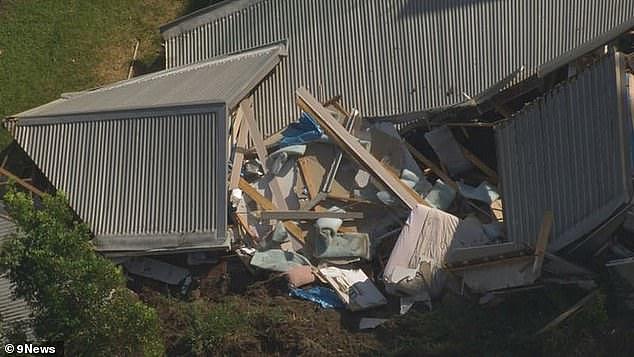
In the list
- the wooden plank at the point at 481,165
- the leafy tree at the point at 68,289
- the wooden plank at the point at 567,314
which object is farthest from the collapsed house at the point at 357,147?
the leafy tree at the point at 68,289

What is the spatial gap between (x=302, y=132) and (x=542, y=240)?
4.75 meters

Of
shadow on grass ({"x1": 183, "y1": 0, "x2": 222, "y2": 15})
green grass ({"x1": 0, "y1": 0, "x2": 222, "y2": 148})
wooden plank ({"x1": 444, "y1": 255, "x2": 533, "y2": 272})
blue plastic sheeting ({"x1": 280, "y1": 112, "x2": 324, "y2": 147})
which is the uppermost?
shadow on grass ({"x1": 183, "y1": 0, "x2": 222, "y2": 15})

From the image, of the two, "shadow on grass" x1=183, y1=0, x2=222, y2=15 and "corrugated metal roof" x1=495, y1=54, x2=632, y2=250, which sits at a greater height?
"shadow on grass" x1=183, y1=0, x2=222, y2=15

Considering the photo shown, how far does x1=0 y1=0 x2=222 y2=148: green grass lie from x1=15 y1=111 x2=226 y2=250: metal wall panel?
310cm

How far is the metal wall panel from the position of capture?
643 inches

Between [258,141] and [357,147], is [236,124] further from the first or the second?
[357,147]

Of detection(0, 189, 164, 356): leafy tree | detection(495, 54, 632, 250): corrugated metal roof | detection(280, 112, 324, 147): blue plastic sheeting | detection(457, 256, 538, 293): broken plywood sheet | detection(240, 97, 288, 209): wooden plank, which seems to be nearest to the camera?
detection(0, 189, 164, 356): leafy tree

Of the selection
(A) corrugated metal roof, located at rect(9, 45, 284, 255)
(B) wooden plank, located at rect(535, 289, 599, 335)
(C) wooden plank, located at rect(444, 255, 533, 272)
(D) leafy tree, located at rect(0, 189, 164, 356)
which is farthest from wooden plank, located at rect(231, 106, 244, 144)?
(B) wooden plank, located at rect(535, 289, 599, 335)

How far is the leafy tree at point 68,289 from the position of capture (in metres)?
13.4

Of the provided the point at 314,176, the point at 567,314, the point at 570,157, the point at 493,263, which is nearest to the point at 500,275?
the point at 493,263

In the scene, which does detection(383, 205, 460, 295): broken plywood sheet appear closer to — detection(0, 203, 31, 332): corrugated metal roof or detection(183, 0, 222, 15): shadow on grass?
detection(0, 203, 31, 332): corrugated metal roof

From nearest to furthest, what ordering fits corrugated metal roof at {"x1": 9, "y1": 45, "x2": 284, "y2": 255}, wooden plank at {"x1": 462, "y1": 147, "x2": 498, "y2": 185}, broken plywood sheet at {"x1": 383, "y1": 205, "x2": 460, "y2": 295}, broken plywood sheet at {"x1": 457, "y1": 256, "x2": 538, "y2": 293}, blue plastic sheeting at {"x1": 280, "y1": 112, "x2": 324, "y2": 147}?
broken plywood sheet at {"x1": 457, "y1": 256, "x2": 538, "y2": 293} → broken plywood sheet at {"x1": 383, "y1": 205, "x2": 460, "y2": 295} → corrugated metal roof at {"x1": 9, "y1": 45, "x2": 284, "y2": 255} → wooden plank at {"x1": 462, "y1": 147, "x2": 498, "y2": 185} → blue plastic sheeting at {"x1": 280, "y1": 112, "x2": 324, "y2": 147}

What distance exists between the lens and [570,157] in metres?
14.8

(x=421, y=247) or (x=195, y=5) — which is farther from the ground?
(x=195, y=5)
